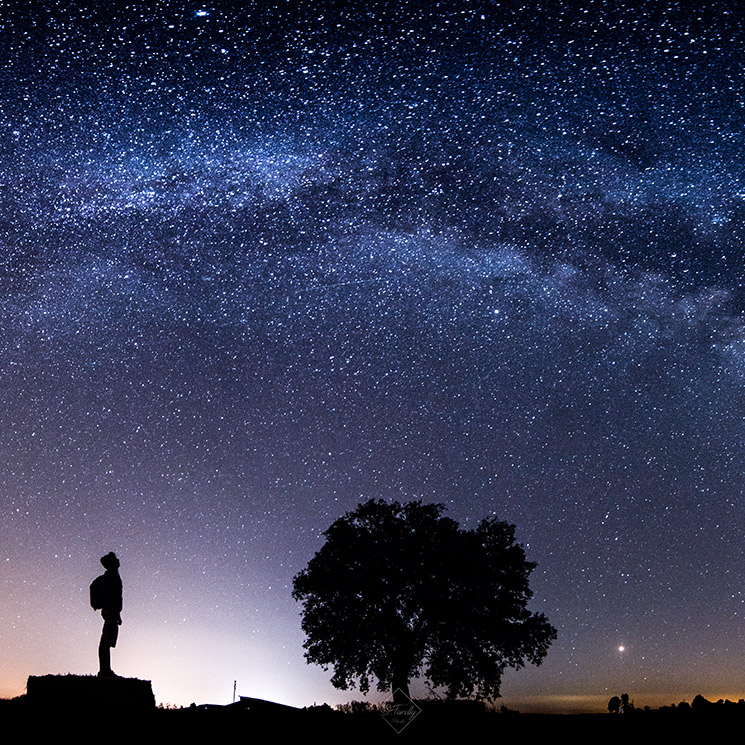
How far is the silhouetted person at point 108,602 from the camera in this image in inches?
565

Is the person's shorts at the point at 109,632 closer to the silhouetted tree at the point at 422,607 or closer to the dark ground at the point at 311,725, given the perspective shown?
the dark ground at the point at 311,725

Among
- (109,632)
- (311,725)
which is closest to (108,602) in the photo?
(109,632)

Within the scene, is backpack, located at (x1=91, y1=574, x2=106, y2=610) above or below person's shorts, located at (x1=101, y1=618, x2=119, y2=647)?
above

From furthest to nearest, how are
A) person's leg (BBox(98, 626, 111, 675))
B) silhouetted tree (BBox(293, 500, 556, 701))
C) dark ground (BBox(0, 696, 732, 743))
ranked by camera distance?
silhouetted tree (BBox(293, 500, 556, 701)) < person's leg (BBox(98, 626, 111, 675)) < dark ground (BBox(0, 696, 732, 743))

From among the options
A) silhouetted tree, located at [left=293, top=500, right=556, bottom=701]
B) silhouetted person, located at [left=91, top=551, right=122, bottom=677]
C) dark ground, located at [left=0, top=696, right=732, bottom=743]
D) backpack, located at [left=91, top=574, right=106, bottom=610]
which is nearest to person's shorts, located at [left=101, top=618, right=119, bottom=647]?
silhouetted person, located at [left=91, top=551, right=122, bottom=677]

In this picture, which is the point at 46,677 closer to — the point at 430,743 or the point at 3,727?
the point at 3,727

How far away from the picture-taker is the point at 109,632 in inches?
569

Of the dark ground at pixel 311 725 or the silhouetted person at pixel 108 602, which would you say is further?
the silhouetted person at pixel 108 602

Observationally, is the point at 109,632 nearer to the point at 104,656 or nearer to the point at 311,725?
the point at 104,656

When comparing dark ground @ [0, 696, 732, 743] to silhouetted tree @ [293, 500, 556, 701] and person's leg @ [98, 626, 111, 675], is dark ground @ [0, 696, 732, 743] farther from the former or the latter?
silhouetted tree @ [293, 500, 556, 701]

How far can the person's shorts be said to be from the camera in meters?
14.4

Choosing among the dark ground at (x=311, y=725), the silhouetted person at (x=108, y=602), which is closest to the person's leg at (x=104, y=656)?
the silhouetted person at (x=108, y=602)

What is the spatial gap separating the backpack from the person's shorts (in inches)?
14.5

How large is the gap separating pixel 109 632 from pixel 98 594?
32.2 inches
